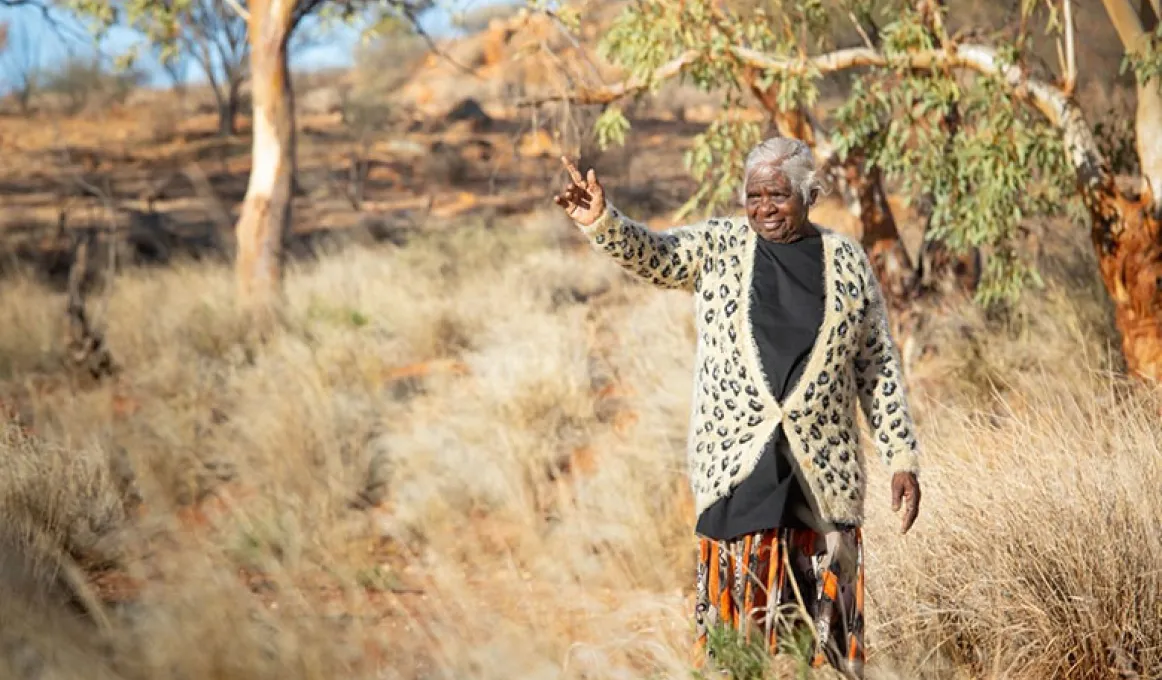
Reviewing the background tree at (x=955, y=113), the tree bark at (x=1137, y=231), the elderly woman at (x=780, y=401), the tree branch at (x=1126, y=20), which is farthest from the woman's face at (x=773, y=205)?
the tree branch at (x=1126, y=20)

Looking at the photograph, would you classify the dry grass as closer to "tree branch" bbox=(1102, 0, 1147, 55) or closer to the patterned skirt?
the patterned skirt

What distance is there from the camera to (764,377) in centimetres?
311

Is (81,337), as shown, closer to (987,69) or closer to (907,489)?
(987,69)

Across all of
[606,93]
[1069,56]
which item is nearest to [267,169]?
[606,93]

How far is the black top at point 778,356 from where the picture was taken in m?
3.08

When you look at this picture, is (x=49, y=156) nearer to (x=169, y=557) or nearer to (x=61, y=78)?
(x=61, y=78)

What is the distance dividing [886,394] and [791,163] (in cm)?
67

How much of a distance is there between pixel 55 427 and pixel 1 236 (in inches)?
464

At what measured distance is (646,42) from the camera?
728 cm

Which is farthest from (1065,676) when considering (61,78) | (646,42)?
(61,78)

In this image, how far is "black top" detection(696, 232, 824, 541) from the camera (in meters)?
3.08

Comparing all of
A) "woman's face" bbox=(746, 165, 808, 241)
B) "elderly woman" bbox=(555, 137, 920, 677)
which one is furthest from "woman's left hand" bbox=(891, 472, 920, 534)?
"woman's face" bbox=(746, 165, 808, 241)

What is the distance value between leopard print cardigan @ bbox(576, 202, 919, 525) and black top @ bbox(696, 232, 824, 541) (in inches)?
0.8

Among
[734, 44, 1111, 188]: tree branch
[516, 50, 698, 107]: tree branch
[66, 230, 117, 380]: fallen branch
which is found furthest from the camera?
[66, 230, 117, 380]: fallen branch
